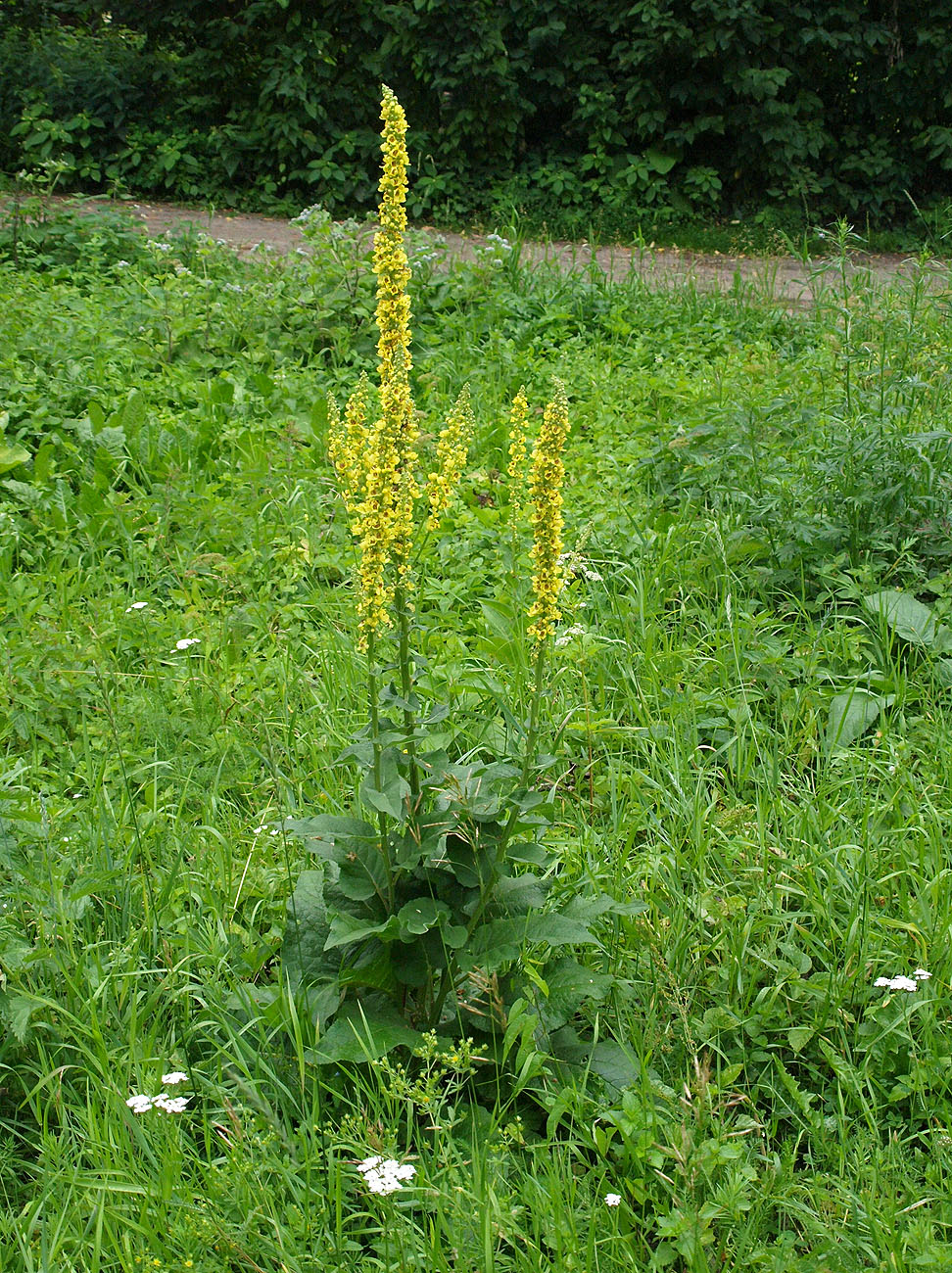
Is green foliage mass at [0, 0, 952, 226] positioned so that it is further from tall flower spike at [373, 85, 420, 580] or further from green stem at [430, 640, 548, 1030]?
green stem at [430, 640, 548, 1030]

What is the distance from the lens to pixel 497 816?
2139mm

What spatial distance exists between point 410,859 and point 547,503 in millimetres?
707

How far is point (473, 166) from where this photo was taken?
415 inches

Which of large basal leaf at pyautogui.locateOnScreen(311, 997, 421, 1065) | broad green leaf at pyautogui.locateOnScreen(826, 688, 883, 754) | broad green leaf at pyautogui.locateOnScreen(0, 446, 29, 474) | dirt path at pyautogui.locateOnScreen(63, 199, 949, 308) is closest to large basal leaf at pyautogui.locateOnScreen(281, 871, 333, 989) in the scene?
large basal leaf at pyautogui.locateOnScreen(311, 997, 421, 1065)

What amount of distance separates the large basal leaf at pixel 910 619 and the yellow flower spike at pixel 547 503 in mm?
1713

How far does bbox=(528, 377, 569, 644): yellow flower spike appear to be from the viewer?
203 cm

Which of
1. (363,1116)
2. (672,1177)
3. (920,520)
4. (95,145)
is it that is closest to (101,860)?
(363,1116)

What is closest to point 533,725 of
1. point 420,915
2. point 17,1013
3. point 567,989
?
point 420,915

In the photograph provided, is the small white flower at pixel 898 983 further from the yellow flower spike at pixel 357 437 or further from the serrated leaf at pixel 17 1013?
the serrated leaf at pixel 17 1013

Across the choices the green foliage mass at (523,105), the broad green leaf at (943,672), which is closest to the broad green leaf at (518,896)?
the broad green leaf at (943,672)

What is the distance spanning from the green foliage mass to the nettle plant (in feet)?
27.4

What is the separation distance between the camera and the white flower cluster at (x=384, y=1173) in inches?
63.3

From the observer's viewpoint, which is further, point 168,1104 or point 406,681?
point 406,681

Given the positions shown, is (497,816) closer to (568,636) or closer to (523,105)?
(568,636)
